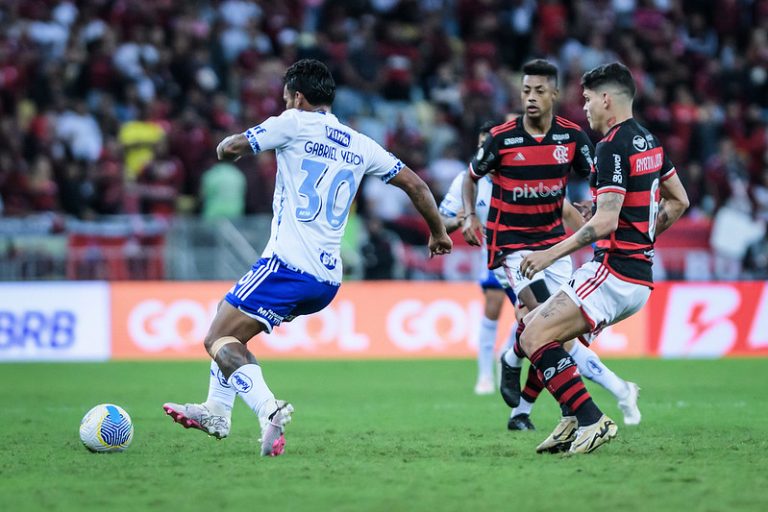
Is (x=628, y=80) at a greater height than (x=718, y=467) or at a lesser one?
greater

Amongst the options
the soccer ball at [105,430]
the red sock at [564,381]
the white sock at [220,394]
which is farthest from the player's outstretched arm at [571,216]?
the soccer ball at [105,430]

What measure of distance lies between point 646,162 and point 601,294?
0.91m

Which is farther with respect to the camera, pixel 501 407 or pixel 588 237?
pixel 501 407

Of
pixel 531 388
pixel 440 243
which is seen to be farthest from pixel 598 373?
pixel 440 243

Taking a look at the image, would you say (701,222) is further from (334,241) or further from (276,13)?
(334,241)

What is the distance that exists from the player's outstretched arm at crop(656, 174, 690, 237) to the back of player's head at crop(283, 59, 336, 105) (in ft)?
7.88

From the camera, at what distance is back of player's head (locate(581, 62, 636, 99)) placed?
790 cm

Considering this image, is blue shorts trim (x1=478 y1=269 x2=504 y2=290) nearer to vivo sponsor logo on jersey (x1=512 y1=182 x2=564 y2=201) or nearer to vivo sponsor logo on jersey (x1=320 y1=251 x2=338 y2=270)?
vivo sponsor logo on jersey (x1=512 y1=182 x2=564 y2=201)

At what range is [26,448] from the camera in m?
8.47

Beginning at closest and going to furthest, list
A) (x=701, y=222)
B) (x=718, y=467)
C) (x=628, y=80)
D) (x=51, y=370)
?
(x=718, y=467)
(x=628, y=80)
(x=51, y=370)
(x=701, y=222)

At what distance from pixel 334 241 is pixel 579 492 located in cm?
256

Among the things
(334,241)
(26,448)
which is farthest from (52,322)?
(334,241)

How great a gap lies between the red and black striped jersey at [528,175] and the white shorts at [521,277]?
0.07 m

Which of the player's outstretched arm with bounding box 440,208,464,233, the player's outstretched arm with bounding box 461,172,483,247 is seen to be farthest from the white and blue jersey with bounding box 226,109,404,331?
the player's outstretched arm with bounding box 440,208,464,233
